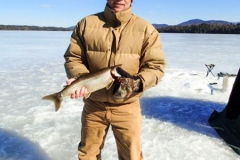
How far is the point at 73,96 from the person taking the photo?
A: 8.68ft

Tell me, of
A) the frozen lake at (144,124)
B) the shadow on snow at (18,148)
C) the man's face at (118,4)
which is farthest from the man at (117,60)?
the shadow on snow at (18,148)

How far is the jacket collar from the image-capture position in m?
2.68

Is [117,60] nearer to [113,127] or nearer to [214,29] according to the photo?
[113,127]

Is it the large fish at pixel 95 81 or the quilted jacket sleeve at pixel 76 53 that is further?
the quilted jacket sleeve at pixel 76 53

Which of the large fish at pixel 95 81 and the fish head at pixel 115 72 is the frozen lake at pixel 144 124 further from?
the fish head at pixel 115 72

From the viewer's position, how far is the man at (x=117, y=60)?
269 cm

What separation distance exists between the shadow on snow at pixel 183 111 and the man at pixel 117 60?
2509 millimetres

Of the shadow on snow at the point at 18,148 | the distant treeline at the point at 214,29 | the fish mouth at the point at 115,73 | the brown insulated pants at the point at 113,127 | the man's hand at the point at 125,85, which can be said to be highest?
the fish mouth at the point at 115,73

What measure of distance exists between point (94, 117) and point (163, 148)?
1.77 metres

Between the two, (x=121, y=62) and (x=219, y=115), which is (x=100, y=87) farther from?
(x=219, y=115)

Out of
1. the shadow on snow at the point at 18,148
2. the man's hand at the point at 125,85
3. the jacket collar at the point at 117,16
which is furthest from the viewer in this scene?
the shadow on snow at the point at 18,148

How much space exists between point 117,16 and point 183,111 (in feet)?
12.4

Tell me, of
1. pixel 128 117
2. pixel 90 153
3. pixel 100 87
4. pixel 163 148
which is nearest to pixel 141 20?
pixel 100 87

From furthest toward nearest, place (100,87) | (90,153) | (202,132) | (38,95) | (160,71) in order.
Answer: (38,95) < (202,132) < (90,153) < (160,71) < (100,87)
